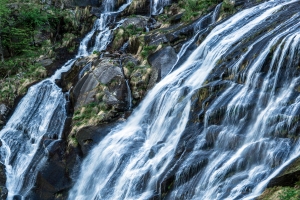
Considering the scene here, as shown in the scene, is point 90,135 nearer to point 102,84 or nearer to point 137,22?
point 102,84

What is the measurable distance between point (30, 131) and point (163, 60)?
7316 mm

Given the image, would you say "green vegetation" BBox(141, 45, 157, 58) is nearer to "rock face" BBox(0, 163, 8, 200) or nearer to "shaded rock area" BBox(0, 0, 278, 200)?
"shaded rock area" BBox(0, 0, 278, 200)

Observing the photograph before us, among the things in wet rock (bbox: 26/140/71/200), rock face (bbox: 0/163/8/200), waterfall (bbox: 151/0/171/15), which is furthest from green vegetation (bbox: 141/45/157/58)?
rock face (bbox: 0/163/8/200)

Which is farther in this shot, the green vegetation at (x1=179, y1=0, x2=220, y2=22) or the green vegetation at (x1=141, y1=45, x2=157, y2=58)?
the green vegetation at (x1=179, y1=0, x2=220, y2=22)

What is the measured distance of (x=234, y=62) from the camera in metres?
15.1

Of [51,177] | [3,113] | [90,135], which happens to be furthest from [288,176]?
[3,113]

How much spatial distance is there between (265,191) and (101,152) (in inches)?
300

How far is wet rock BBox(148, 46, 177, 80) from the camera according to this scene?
62.2 ft

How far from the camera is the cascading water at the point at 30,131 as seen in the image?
17.7m

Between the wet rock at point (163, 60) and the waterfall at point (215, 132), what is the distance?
2.49 ft

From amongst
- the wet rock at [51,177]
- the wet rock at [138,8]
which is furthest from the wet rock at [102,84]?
the wet rock at [138,8]

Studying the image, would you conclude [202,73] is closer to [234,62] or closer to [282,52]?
[234,62]

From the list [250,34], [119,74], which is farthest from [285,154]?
[119,74]

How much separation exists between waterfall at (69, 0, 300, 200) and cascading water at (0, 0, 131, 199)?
2890mm
